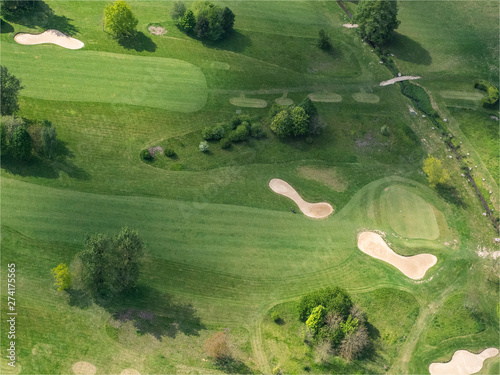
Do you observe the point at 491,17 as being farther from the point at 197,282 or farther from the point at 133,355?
the point at 133,355

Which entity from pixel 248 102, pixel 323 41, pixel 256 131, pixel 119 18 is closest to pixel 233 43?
pixel 248 102

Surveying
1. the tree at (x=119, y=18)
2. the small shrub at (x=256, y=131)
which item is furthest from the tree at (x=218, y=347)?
the tree at (x=119, y=18)

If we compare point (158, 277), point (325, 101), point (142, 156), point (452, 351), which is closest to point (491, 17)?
point (325, 101)

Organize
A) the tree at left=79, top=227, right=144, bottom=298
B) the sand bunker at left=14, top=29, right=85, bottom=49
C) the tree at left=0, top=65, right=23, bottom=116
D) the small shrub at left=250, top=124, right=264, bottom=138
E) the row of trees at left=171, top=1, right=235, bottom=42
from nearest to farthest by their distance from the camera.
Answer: the tree at left=79, top=227, right=144, bottom=298 → the tree at left=0, top=65, right=23, bottom=116 → the small shrub at left=250, top=124, right=264, bottom=138 → the sand bunker at left=14, top=29, right=85, bottom=49 → the row of trees at left=171, top=1, right=235, bottom=42

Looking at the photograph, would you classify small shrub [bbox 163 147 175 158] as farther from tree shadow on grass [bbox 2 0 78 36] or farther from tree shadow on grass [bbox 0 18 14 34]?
tree shadow on grass [bbox 0 18 14 34]

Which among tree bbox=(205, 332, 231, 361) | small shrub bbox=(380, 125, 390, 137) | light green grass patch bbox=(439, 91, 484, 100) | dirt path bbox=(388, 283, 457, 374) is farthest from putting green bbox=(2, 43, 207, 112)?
dirt path bbox=(388, 283, 457, 374)
